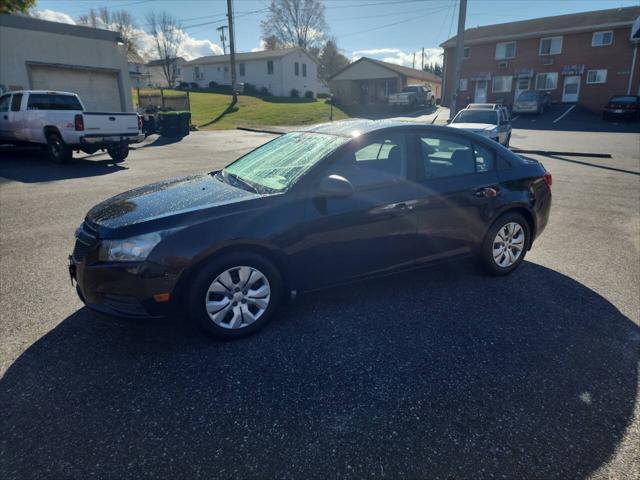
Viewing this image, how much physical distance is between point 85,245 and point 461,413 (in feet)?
9.30

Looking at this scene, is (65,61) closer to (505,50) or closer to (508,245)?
(508,245)

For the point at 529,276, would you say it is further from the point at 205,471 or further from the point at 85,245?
the point at 85,245

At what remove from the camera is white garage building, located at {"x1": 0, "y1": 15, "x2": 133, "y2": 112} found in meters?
17.1

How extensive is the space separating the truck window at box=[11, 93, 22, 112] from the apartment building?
30.9m

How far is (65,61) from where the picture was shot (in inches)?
739

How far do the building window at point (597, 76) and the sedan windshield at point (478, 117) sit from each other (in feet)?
85.5

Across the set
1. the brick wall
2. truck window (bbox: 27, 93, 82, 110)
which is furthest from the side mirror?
the brick wall

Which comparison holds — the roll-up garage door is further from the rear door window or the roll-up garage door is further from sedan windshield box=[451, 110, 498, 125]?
the rear door window

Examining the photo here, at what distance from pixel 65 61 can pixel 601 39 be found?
38.0 metres

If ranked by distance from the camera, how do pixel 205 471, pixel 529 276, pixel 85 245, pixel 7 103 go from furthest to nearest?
pixel 7 103 < pixel 529 276 < pixel 85 245 < pixel 205 471

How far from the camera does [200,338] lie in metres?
3.25

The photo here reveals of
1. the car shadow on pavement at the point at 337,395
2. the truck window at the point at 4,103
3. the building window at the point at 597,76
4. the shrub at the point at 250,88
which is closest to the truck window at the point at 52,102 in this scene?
the truck window at the point at 4,103

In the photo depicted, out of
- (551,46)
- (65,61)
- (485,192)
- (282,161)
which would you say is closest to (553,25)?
(551,46)

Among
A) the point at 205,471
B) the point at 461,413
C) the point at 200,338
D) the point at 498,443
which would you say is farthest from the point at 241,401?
the point at 498,443
